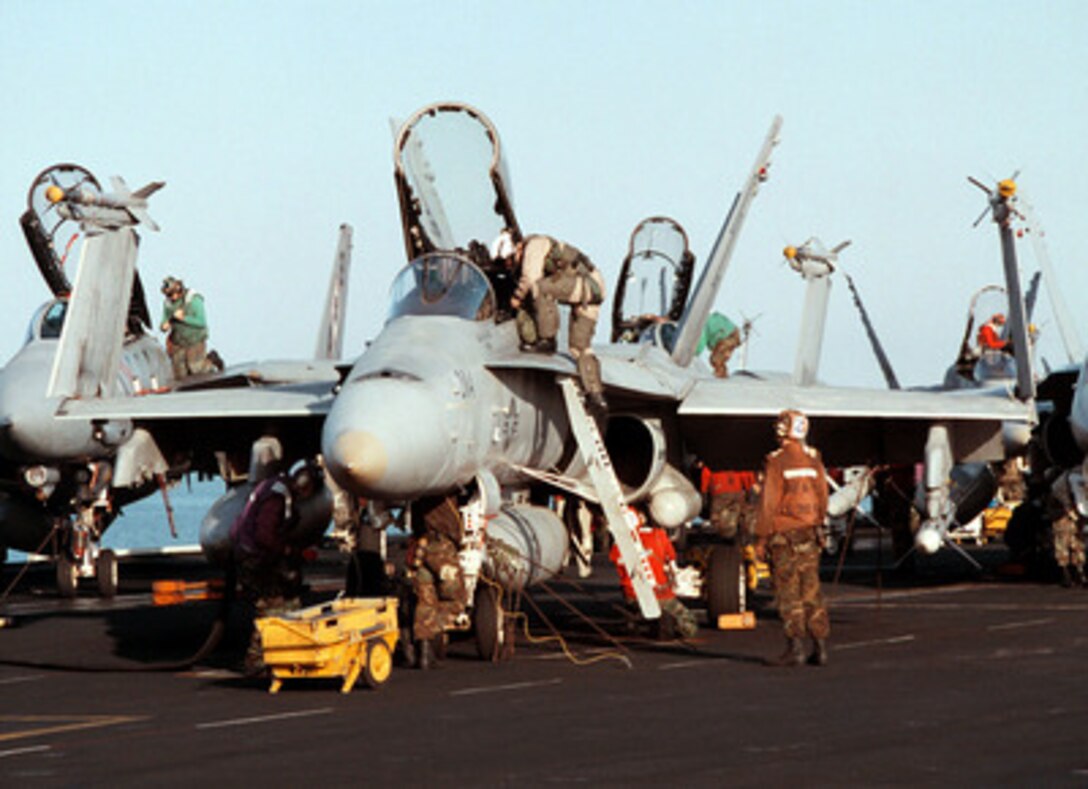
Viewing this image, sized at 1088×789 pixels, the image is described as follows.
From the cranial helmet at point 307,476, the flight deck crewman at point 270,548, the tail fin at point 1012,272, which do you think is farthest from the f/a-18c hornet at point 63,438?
the tail fin at point 1012,272

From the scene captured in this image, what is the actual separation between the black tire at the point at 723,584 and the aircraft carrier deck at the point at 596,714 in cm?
36

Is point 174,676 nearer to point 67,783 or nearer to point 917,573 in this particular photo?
point 67,783

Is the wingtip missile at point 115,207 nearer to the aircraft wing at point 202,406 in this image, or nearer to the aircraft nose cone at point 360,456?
the aircraft wing at point 202,406

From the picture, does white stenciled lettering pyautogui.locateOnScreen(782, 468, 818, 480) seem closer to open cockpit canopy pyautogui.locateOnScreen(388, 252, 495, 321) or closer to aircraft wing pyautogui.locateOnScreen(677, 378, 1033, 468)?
open cockpit canopy pyautogui.locateOnScreen(388, 252, 495, 321)

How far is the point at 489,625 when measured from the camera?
14133 millimetres

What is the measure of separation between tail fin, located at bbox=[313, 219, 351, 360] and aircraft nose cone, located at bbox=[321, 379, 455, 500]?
19131 mm

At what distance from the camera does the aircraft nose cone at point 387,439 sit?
471 inches

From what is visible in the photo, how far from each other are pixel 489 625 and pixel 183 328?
13689mm

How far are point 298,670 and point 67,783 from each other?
3.87 meters

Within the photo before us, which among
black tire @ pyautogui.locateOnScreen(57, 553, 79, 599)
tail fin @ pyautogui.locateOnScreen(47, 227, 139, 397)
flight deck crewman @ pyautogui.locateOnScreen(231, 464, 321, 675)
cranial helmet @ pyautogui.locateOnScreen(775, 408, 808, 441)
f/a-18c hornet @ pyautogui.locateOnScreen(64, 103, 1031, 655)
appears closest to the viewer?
f/a-18c hornet @ pyautogui.locateOnScreen(64, 103, 1031, 655)

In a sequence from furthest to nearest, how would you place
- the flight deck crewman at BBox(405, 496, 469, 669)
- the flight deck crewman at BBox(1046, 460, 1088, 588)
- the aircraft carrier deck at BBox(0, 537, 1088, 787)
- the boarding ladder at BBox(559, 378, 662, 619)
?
the flight deck crewman at BBox(1046, 460, 1088, 588) < the boarding ladder at BBox(559, 378, 662, 619) < the flight deck crewman at BBox(405, 496, 469, 669) < the aircraft carrier deck at BBox(0, 537, 1088, 787)

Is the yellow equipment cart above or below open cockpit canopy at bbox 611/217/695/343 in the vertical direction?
below

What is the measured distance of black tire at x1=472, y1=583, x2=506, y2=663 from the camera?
14.1m

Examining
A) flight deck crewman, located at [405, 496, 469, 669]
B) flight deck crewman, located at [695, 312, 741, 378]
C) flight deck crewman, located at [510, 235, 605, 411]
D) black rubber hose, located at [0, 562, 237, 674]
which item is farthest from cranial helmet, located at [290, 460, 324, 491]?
flight deck crewman, located at [695, 312, 741, 378]
